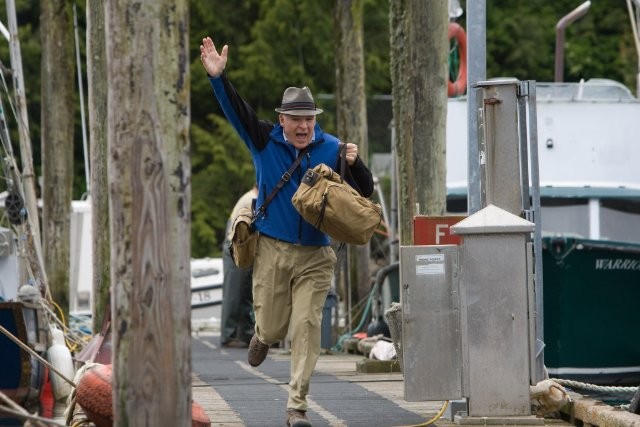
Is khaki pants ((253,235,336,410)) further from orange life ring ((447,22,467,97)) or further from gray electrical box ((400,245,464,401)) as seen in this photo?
orange life ring ((447,22,467,97))

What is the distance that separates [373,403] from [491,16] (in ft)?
120

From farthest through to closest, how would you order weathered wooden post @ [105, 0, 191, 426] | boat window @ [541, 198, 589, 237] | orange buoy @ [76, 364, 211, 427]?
boat window @ [541, 198, 589, 237] → orange buoy @ [76, 364, 211, 427] → weathered wooden post @ [105, 0, 191, 426]

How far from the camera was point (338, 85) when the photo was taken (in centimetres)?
2255

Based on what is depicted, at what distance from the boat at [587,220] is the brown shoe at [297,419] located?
7.95m

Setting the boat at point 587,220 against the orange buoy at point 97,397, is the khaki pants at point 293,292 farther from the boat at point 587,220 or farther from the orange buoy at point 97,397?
the boat at point 587,220

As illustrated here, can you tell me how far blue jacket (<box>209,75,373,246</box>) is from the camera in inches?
376

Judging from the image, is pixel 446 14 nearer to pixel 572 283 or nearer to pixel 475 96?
pixel 475 96

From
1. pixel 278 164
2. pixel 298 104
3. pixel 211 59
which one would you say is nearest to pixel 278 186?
pixel 278 164

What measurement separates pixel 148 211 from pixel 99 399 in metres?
1.96

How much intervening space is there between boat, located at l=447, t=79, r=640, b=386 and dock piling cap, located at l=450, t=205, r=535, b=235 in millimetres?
7606

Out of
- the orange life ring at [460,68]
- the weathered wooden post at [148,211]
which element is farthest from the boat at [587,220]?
the weathered wooden post at [148,211]

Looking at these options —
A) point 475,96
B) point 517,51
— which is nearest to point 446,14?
point 475,96

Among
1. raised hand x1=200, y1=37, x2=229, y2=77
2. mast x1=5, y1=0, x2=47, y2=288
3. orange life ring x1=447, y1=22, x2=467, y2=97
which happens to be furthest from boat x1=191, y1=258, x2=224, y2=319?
raised hand x1=200, y1=37, x2=229, y2=77

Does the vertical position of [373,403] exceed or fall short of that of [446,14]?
it falls short
